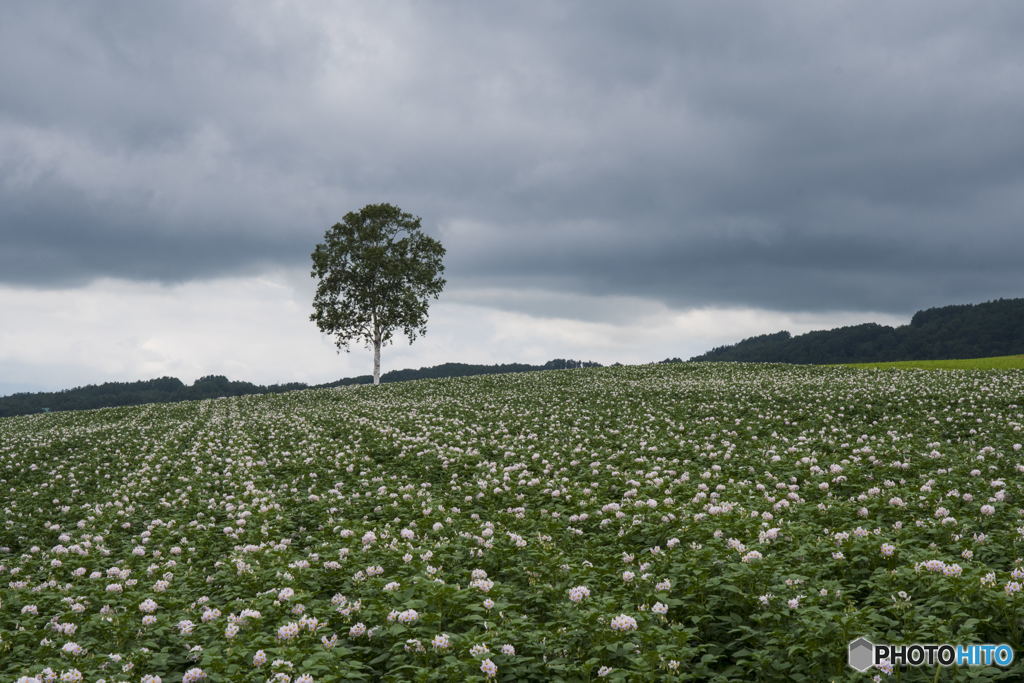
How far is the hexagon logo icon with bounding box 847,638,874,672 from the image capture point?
5434 millimetres

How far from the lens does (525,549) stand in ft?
31.5

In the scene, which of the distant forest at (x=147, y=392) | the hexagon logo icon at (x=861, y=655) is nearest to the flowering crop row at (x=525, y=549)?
the hexagon logo icon at (x=861, y=655)

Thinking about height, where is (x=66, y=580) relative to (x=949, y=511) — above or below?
below

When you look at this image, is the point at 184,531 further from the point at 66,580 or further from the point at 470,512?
the point at 470,512

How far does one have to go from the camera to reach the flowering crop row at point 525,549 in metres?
6.06

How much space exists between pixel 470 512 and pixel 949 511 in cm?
849

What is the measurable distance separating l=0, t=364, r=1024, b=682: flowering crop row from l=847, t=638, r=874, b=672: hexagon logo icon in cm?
9

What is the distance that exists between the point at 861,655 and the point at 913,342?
485 ft

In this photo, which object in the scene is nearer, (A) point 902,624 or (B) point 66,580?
(A) point 902,624

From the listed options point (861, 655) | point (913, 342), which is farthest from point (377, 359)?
point (913, 342)

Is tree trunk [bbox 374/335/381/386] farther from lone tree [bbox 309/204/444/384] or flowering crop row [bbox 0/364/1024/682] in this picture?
flowering crop row [bbox 0/364/1024/682]

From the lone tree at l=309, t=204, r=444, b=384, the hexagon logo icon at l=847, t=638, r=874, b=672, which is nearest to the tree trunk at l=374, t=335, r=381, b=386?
the lone tree at l=309, t=204, r=444, b=384

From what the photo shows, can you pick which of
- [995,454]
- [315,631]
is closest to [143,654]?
[315,631]

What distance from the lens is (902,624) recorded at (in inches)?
243
